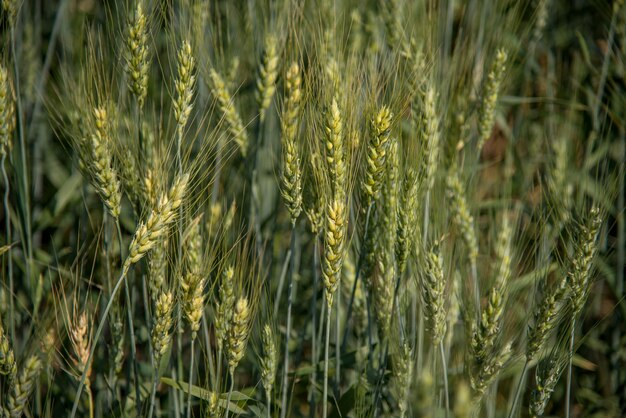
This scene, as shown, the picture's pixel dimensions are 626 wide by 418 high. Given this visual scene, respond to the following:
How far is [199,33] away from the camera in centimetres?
131

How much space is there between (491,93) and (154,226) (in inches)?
33.0

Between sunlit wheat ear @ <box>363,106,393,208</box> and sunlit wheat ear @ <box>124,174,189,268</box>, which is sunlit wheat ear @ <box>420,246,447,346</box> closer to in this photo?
sunlit wheat ear @ <box>363,106,393,208</box>

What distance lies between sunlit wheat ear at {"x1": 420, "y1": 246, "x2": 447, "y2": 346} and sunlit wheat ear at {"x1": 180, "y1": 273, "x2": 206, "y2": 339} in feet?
1.19

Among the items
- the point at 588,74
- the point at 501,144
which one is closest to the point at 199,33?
the point at 588,74

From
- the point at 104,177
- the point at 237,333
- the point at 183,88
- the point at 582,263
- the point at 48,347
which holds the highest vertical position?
the point at 183,88

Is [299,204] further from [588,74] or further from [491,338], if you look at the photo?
[588,74]

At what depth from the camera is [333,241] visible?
1.02 meters

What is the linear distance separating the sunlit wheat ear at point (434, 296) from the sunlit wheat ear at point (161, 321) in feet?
1.35

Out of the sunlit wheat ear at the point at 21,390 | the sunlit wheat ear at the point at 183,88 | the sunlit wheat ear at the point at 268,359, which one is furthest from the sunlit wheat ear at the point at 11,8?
the sunlit wheat ear at the point at 268,359

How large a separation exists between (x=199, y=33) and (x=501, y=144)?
1.61m

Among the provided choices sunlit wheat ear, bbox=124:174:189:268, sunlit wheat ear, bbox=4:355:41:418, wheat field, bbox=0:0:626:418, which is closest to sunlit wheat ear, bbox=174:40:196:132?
wheat field, bbox=0:0:626:418

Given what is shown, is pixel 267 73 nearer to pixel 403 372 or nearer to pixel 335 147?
pixel 335 147

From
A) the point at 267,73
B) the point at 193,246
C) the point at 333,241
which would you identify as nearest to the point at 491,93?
the point at 267,73

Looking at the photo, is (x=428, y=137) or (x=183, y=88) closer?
(x=183, y=88)
